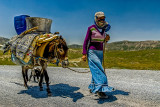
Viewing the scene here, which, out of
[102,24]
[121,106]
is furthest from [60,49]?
[121,106]

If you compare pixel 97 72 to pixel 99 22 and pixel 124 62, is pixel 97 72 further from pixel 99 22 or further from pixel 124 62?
pixel 124 62

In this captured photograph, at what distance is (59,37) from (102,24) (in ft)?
5.21

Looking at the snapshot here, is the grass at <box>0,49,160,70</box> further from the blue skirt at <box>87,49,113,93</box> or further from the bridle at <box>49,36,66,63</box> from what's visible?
the bridle at <box>49,36,66,63</box>

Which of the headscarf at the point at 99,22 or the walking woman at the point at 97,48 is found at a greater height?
the headscarf at the point at 99,22

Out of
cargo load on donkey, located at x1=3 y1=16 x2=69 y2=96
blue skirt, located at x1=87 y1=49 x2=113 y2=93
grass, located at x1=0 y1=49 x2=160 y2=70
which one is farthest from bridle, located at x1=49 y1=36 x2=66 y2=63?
grass, located at x1=0 y1=49 x2=160 y2=70

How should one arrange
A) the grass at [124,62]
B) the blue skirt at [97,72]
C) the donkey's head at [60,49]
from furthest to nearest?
the grass at [124,62]
the donkey's head at [60,49]
the blue skirt at [97,72]

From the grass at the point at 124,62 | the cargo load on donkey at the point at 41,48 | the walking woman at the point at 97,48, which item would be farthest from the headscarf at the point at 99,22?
the grass at the point at 124,62

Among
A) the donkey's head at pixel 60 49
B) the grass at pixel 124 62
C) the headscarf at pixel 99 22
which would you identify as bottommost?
the grass at pixel 124 62

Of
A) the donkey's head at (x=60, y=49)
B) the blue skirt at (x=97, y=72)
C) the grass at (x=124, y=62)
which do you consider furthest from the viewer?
the grass at (x=124, y=62)

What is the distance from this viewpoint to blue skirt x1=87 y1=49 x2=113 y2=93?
573 cm

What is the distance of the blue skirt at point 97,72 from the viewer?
573 centimetres

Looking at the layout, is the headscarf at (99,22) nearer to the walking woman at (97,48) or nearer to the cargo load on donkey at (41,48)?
the walking woman at (97,48)

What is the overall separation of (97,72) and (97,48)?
0.85 metres

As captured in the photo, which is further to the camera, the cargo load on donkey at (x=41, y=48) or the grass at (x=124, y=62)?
the grass at (x=124, y=62)
